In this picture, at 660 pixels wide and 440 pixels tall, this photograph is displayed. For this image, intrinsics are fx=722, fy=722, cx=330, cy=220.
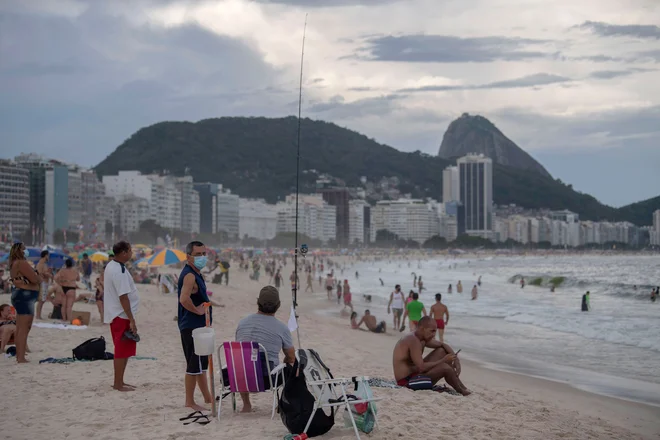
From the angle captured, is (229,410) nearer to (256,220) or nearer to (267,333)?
(267,333)

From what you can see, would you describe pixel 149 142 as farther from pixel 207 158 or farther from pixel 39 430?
pixel 39 430

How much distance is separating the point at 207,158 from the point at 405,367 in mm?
192369

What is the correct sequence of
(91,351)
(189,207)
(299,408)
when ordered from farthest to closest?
(189,207), (91,351), (299,408)

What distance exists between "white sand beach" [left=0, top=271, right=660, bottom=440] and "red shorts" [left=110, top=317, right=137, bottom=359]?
0.38m

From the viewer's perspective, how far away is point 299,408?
458 centimetres

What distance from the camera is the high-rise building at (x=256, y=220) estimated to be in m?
150

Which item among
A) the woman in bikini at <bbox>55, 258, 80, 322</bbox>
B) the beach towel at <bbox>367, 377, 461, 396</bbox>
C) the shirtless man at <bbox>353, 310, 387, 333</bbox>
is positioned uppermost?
the woman in bikini at <bbox>55, 258, 80, 322</bbox>

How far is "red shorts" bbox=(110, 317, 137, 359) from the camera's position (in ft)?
18.5

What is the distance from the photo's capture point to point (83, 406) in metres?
5.54

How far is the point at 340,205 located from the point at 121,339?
572ft

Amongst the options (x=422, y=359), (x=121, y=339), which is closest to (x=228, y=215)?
(x=422, y=359)

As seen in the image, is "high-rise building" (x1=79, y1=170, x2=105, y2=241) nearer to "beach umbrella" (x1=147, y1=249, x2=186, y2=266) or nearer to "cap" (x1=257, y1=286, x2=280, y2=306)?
"beach umbrella" (x1=147, y1=249, x2=186, y2=266)

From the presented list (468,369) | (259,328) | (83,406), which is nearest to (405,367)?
(259,328)

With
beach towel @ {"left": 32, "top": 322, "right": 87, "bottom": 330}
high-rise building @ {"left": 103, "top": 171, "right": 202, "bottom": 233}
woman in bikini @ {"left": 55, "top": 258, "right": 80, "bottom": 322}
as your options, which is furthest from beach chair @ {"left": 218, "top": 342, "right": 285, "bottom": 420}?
high-rise building @ {"left": 103, "top": 171, "right": 202, "bottom": 233}
